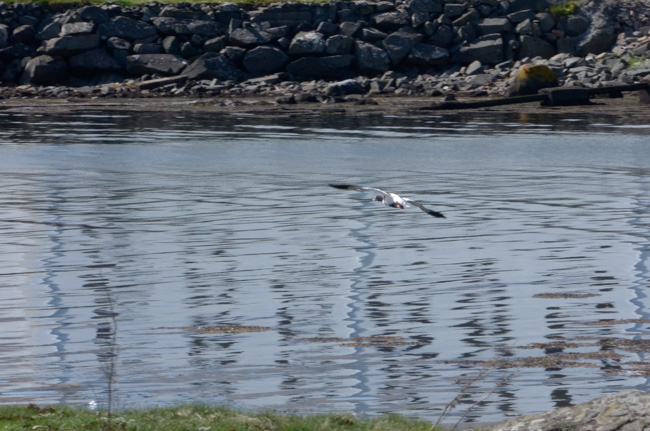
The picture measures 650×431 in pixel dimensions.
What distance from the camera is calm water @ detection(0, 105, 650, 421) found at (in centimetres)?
800

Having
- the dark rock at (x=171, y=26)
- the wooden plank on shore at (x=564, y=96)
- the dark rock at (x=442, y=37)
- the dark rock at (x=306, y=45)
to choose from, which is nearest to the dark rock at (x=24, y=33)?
the dark rock at (x=171, y=26)

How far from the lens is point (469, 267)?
1186 centimetres

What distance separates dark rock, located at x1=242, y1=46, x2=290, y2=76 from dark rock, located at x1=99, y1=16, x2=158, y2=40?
354 cm

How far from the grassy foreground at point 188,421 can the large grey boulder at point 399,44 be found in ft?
107

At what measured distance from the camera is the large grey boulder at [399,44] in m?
39.2

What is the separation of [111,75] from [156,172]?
2087cm

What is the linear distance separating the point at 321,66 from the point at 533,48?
6942 mm

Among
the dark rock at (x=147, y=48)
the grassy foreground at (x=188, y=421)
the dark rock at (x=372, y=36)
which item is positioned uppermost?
the dark rock at (x=372, y=36)

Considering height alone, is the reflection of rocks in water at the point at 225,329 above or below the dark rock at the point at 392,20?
below

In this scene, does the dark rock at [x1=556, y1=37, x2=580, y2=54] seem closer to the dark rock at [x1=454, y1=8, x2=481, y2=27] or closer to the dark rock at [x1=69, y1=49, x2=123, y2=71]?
the dark rock at [x1=454, y1=8, x2=481, y2=27]

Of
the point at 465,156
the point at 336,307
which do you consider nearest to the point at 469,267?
the point at 336,307

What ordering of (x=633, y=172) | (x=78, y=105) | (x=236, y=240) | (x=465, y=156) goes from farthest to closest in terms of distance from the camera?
(x=78, y=105) → (x=465, y=156) → (x=633, y=172) → (x=236, y=240)

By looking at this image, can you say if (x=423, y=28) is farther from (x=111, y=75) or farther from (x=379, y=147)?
(x=379, y=147)

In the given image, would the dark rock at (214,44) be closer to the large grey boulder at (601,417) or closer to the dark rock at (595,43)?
the dark rock at (595,43)
